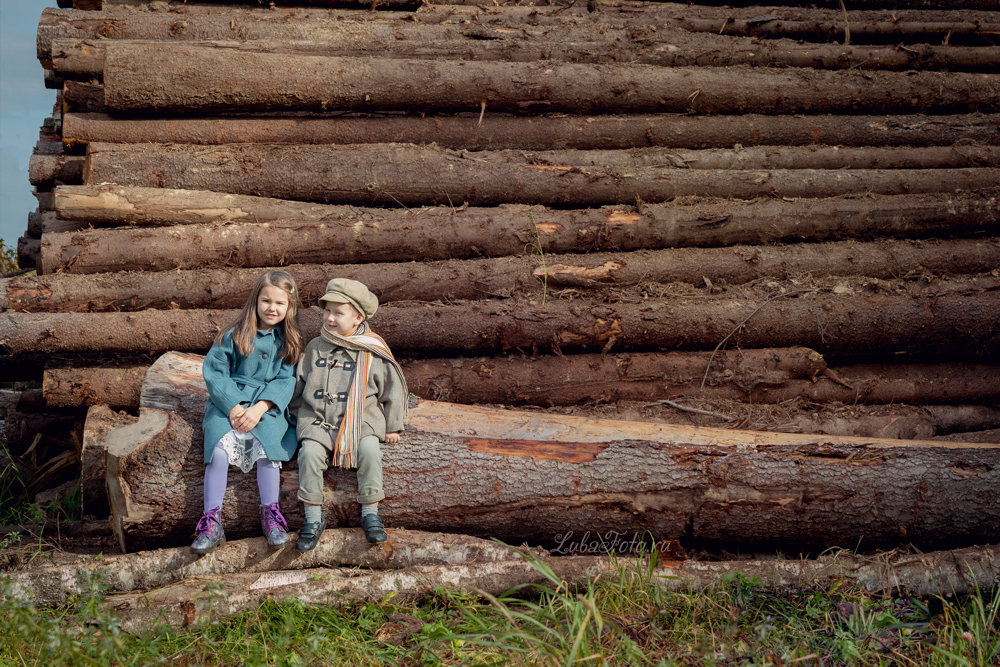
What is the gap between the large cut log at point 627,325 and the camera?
541 cm

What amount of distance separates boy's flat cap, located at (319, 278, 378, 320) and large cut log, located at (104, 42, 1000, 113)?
8.19 feet

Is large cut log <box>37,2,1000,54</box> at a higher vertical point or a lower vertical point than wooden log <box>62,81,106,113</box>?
higher

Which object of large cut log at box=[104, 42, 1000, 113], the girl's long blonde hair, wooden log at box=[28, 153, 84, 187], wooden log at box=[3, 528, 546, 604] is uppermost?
large cut log at box=[104, 42, 1000, 113]

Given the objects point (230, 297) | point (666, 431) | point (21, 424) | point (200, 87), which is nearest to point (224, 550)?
point (230, 297)

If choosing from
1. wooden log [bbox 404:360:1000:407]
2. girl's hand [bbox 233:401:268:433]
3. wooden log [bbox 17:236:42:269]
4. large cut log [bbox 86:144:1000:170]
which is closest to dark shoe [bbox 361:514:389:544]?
girl's hand [bbox 233:401:268:433]

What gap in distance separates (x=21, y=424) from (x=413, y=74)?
4589 millimetres

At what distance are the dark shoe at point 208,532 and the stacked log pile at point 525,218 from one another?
162 centimetres

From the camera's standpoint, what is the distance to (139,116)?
6.21 m

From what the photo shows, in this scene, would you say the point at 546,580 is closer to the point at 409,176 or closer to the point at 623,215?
the point at 623,215

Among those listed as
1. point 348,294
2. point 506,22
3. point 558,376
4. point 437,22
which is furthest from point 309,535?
point 506,22

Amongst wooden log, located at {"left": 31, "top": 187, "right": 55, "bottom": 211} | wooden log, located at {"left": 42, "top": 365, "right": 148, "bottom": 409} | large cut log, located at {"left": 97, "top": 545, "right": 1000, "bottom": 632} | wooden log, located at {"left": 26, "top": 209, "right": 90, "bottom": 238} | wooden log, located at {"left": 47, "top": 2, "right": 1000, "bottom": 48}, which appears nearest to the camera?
large cut log, located at {"left": 97, "top": 545, "right": 1000, "bottom": 632}

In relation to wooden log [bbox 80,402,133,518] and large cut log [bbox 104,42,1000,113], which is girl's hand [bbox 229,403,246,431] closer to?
wooden log [bbox 80,402,133,518]

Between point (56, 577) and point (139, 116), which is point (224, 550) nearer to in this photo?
point (56, 577)

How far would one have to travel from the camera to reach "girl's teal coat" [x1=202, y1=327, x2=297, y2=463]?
4.24m
